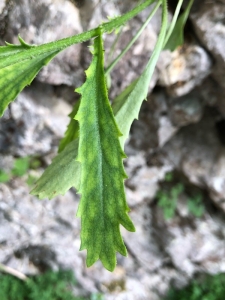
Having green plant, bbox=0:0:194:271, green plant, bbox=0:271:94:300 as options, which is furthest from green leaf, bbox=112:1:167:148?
green plant, bbox=0:271:94:300

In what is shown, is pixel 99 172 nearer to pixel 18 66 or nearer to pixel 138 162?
pixel 18 66

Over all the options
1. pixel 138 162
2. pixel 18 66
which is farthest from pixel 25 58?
pixel 138 162

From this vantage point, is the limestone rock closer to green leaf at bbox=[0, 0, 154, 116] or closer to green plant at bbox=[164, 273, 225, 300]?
green leaf at bbox=[0, 0, 154, 116]

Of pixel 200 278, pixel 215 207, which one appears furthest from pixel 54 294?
pixel 215 207

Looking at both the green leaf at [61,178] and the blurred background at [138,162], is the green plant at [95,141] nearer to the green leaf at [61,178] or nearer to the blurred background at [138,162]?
the green leaf at [61,178]

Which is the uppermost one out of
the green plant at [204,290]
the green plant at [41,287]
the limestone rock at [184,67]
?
the limestone rock at [184,67]

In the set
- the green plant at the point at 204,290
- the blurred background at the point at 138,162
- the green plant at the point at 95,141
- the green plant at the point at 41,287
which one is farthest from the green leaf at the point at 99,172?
the green plant at the point at 204,290
